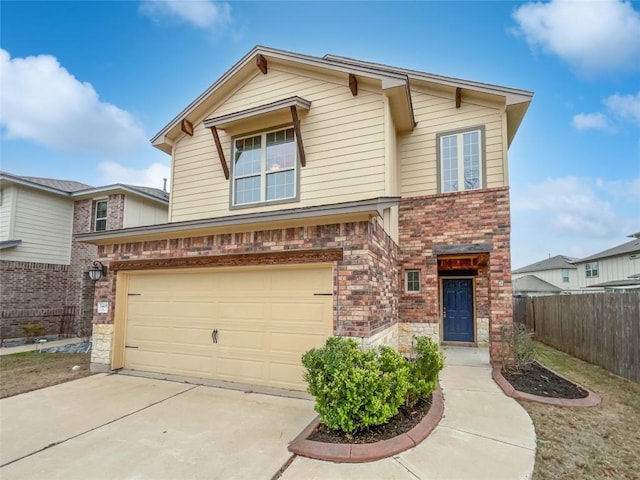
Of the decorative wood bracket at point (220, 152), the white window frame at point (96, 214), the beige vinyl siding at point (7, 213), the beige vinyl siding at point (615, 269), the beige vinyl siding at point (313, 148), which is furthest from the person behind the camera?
the beige vinyl siding at point (615, 269)

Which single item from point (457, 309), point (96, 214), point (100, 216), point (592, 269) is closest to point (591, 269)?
point (592, 269)

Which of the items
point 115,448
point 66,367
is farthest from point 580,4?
point 66,367

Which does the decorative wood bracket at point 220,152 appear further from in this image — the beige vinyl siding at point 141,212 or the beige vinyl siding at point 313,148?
the beige vinyl siding at point 141,212

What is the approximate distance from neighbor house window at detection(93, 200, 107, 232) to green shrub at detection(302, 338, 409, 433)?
42.6 feet

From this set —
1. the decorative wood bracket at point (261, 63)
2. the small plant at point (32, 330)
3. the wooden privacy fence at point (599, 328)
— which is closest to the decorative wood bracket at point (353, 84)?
the decorative wood bracket at point (261, 63)

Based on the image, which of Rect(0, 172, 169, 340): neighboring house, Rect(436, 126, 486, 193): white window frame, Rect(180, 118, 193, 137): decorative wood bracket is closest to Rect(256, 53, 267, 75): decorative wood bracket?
Rect(180, 118, 193, 137): decorative wood bracket

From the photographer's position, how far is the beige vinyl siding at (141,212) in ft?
45.0

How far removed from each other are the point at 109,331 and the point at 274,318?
13.5 ft

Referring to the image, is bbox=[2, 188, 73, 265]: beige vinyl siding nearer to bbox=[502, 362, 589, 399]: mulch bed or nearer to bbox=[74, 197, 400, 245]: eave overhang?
bbox=[74, 197, 400, 245]: eave overhang

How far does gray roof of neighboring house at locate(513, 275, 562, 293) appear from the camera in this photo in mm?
31870

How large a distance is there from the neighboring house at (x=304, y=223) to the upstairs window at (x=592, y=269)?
24.7 metres

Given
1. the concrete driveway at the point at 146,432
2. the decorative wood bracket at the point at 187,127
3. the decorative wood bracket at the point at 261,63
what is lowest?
the concrete driveway at the point at 146,432

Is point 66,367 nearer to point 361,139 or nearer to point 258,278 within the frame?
point 258,278

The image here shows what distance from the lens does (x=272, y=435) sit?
14.2 feet
